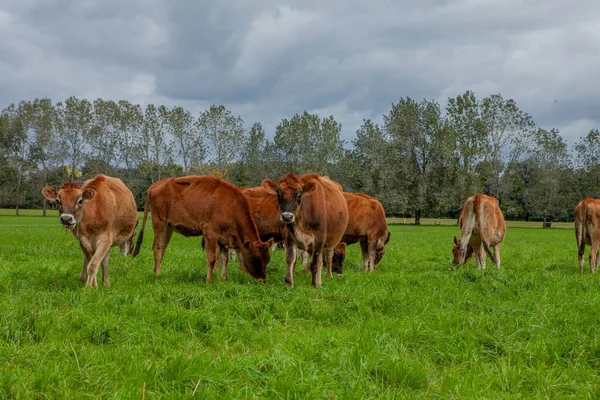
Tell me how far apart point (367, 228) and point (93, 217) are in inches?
287

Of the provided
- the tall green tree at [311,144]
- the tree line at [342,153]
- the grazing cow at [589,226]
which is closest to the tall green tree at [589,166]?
the tree line at [342,153]

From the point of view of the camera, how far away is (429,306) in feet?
23.2

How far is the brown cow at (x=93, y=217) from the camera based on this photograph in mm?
8031

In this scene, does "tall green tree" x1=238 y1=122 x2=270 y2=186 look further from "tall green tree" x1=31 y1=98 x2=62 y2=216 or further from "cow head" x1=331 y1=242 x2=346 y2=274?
"cow head" x1=331 y1=242 x2=346 y2=274

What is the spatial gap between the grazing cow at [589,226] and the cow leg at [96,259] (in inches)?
458

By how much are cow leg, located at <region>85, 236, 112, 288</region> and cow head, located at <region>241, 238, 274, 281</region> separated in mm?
2473

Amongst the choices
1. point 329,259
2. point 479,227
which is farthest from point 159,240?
point 479,227

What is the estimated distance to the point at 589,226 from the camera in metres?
13.0

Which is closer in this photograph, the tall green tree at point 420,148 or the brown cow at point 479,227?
the brown cow at point 479,227

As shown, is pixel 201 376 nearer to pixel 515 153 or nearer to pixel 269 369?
pixel 269 369

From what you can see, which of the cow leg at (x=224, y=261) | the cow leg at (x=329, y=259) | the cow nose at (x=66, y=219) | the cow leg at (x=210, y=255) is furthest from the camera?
the cow leg at (x=329, y=259)

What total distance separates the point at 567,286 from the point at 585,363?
4.78 metres

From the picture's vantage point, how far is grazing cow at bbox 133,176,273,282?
933 cm

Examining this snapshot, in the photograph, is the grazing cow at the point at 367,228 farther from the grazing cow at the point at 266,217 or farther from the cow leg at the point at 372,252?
the grazing cow at the point at 266,217
